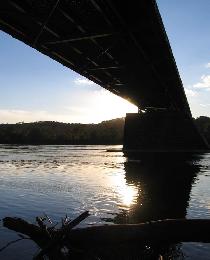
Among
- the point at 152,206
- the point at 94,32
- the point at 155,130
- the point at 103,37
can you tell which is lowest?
the point at 152,206

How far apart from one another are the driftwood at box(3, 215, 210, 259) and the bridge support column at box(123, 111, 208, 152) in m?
48.4

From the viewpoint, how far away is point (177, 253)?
324 inches

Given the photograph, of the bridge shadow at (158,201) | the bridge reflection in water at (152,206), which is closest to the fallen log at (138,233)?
the bridge reflection in water at (152,206)

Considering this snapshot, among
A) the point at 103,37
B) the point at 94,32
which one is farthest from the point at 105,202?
the point at 103,37

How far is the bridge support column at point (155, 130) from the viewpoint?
171 feet

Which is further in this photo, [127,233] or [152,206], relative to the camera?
[152,206]

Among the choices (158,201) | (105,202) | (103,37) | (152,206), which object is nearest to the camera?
(152,206)

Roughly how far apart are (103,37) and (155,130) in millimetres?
36657

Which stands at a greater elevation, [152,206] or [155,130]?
[155,130]

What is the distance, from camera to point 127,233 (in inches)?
146

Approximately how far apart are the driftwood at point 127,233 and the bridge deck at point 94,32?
10296 mm

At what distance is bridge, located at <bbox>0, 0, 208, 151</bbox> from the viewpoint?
13.9 meters

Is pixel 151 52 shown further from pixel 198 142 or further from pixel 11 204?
pixel 198 142

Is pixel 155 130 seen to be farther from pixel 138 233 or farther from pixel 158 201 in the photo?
pixel 138 233
